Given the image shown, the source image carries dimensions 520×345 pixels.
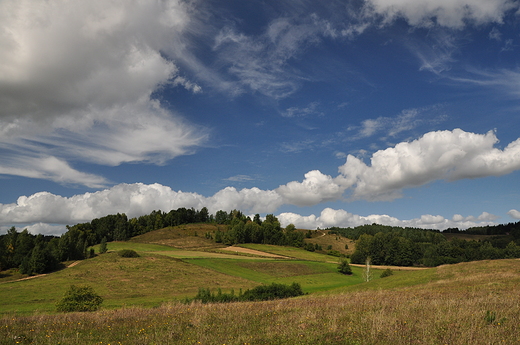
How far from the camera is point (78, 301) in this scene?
1203 inches

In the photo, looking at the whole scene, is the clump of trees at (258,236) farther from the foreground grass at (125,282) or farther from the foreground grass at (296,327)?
the foreground grass at (296,327)

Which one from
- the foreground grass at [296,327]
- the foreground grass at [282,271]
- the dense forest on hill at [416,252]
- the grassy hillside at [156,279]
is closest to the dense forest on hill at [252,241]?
the dense forest on hill at [416,252]

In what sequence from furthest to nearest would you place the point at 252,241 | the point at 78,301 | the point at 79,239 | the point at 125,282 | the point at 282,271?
the point at 252,241, the point at 79,239, the point at 282,271, the point at 125,282, the point at 78,301

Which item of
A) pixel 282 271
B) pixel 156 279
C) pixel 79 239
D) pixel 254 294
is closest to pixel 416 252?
pixel 282 271

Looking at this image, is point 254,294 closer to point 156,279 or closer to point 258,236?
point 156,279

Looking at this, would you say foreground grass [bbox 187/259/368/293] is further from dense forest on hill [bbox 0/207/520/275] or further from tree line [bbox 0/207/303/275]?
tree line [bbox 0/207/303/275]

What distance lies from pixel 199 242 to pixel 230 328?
154m

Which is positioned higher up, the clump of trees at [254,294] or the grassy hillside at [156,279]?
the clump of trees at [254,294]

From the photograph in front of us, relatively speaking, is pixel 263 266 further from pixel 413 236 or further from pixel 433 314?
pixel 413 236

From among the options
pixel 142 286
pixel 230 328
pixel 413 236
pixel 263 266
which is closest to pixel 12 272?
pixel 142 286

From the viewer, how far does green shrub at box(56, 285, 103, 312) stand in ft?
96.9

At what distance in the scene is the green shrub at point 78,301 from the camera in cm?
2955

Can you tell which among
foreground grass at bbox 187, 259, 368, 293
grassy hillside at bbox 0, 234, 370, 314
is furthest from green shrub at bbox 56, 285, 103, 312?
foreground grass at bbox 187, 259, 368, 293

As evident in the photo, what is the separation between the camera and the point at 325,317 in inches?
518
